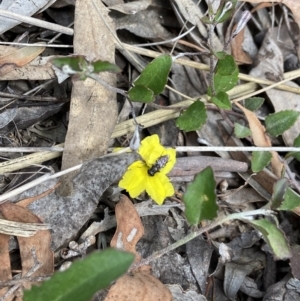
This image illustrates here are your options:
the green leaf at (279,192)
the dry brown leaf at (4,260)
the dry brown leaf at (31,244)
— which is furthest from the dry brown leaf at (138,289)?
the green leaf at (279,192)

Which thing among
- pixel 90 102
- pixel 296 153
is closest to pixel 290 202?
pixel 296 153

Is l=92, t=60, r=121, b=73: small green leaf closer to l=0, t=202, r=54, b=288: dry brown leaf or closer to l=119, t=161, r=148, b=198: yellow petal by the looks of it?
l=119, t=161, r=148, b=198: yellow petal

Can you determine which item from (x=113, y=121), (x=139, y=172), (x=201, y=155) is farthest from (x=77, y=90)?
(x=201, y=155)

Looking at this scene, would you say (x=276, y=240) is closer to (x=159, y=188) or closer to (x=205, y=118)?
(x=159, y=188)

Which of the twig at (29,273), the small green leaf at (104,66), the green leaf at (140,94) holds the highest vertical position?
the small green leaf at (104,66)

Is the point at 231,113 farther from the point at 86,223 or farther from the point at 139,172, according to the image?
the point at 86,223

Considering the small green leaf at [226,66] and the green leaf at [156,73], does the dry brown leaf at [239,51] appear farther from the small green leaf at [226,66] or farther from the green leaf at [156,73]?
the green leaf at [156,73]
